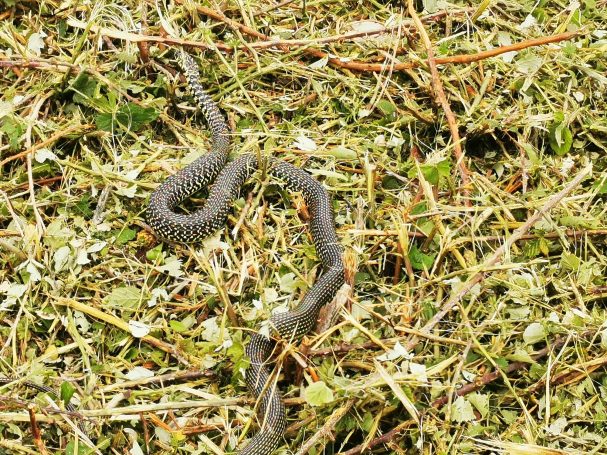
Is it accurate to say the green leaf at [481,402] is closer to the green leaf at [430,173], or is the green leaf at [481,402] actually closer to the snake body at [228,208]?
the snake body at [228,208]

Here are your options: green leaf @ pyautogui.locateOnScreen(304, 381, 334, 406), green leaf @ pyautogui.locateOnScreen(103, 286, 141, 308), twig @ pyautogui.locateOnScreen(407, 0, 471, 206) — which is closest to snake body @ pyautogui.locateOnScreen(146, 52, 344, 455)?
green leaf @ pyautogui.locateOnScreen(304, 381, 334, 406)

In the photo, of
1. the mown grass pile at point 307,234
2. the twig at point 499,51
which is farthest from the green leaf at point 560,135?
the twig at point 499,51

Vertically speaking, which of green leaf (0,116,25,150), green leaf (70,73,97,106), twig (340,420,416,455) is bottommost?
twig (340,420,416,455)

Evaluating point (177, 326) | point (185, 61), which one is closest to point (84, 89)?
point (185, 61)

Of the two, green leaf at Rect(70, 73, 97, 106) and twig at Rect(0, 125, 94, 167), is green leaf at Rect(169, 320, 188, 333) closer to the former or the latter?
twig at Rect(0, 125, 94, 167)

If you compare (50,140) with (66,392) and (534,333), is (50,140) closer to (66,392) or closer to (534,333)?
(66,392)

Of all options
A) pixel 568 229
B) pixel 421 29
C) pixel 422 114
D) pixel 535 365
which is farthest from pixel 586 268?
pixel 421 29

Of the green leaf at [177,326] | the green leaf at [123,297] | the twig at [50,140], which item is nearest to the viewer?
the green leaf at [177,326]
